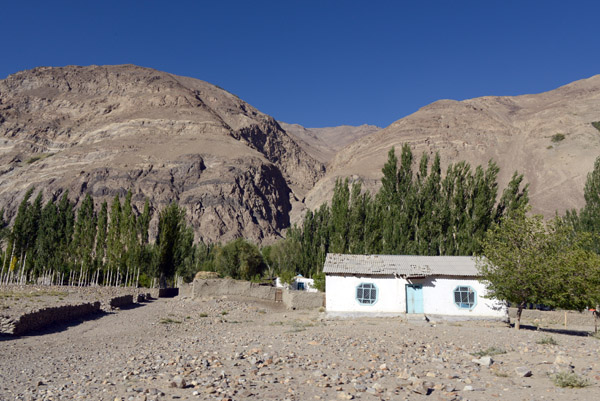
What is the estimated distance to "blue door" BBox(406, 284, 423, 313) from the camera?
23.1 meters

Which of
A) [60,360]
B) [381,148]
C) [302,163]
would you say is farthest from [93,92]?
[60,360]

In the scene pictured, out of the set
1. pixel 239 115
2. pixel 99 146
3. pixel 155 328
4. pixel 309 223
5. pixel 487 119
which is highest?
pixel 239 115

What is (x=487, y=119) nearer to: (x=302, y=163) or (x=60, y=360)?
(x=302, y=163)

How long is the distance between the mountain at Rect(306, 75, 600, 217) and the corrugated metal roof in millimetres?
73607

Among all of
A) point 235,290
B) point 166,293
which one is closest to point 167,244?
point 166,293

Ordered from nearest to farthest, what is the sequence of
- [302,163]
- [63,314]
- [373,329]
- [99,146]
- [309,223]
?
[373,329]
[63,314]
[309,223]
[99,146]
[302,163]

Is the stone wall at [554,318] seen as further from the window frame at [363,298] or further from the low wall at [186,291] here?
the low wall at [186,291]

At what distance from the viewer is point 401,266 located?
24.3 metres

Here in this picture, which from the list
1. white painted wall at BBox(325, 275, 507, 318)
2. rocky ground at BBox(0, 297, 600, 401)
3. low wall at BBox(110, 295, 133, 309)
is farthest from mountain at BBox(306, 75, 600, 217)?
rocky ground at BBox(0, 297, 600, 401)

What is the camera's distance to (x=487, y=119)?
438ft

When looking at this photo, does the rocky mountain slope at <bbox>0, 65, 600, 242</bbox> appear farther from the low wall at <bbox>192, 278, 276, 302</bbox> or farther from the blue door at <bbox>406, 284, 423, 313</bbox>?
the blue door at <bbox>406, 284, 423, 313</bbox>

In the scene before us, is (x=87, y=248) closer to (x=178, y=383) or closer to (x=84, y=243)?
(x=84, y=243)

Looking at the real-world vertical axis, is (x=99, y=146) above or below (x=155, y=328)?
above

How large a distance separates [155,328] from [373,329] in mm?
10652
